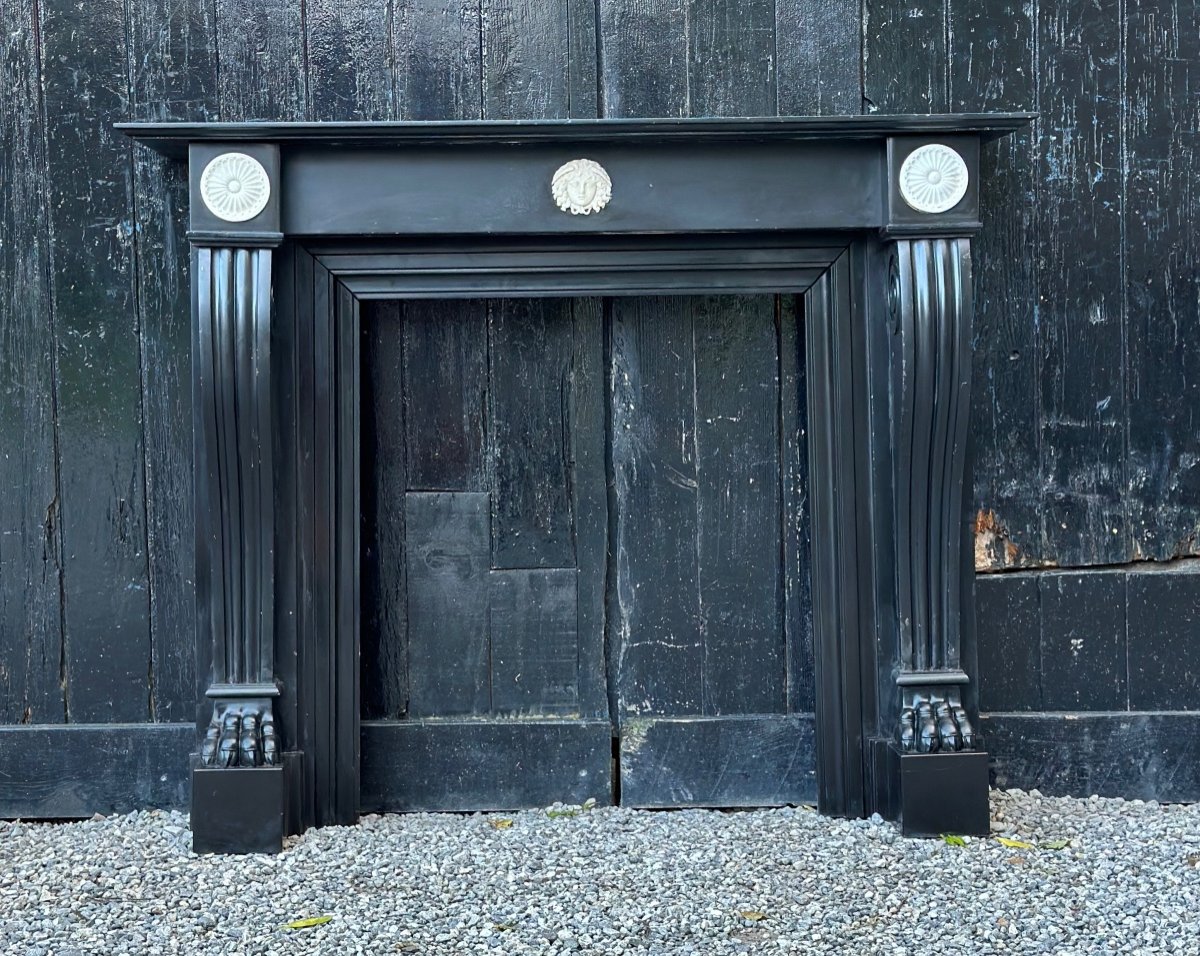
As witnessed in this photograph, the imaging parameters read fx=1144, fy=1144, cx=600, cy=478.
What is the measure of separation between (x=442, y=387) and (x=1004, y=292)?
123cm

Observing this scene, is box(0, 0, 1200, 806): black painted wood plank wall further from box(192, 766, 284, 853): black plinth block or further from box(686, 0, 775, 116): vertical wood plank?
box(192, 766, 284, 853): black plinth block

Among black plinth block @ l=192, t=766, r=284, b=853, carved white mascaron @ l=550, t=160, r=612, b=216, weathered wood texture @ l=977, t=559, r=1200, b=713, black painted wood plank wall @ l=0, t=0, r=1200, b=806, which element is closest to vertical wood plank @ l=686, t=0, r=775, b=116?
black painted wood plank wall @ l=0, t=0, r=1200, b=806

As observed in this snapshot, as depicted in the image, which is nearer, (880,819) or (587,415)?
(880,819)

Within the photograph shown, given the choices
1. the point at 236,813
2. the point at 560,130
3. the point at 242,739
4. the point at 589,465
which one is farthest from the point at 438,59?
the point at 236,813

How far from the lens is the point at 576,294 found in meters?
2.33

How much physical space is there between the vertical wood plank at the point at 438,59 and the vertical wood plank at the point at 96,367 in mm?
589

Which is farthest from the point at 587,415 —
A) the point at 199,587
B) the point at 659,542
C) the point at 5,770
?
the point at 5,770

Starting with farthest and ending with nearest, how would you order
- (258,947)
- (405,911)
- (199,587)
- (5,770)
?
1. (5,770)
2. (199,587)
3. (405,911)
4. (258,947)

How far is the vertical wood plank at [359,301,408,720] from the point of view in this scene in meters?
2.45

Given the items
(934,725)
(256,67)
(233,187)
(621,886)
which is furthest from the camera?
(256,67)

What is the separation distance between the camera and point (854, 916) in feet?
6.24

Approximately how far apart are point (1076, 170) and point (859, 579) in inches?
39.4

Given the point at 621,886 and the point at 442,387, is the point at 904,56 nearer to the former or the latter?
the point at 442,387

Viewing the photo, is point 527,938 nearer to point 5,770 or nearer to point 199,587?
point 199,587
